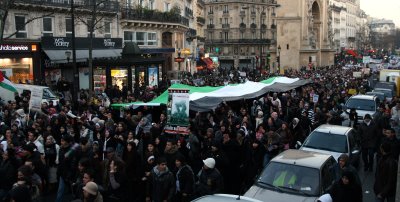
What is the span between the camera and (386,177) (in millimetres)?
9344

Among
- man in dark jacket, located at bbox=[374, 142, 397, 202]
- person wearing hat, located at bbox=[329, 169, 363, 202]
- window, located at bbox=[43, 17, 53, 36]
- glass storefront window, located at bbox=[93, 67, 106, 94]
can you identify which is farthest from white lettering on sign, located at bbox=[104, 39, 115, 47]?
person wearing hat, located at bbox=[329, 169, 363, 202]

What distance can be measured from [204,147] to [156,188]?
136 inches

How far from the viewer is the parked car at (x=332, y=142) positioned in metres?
12.8

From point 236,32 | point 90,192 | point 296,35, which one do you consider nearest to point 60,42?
point 90,192

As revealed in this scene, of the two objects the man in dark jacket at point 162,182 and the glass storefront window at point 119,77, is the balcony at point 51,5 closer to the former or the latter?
the glass storefront window at point 119,77

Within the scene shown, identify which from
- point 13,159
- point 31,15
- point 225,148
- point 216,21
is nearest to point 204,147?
point 225,148

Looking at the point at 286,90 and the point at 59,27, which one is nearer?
the point at 286,90

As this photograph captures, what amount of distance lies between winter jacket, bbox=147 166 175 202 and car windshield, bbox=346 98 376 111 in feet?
49.0

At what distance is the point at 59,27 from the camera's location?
32594 mm

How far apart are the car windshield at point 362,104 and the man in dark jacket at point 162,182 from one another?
1493 cm

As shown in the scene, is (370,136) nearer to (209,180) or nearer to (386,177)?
(386,177)

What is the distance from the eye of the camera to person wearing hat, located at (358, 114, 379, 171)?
45.7 ft

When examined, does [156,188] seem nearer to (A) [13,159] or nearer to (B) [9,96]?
(A) [13,159]

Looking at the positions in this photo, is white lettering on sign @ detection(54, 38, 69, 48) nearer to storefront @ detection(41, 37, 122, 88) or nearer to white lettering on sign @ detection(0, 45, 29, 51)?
storefront @ detection(41, 37, 122, 88)
